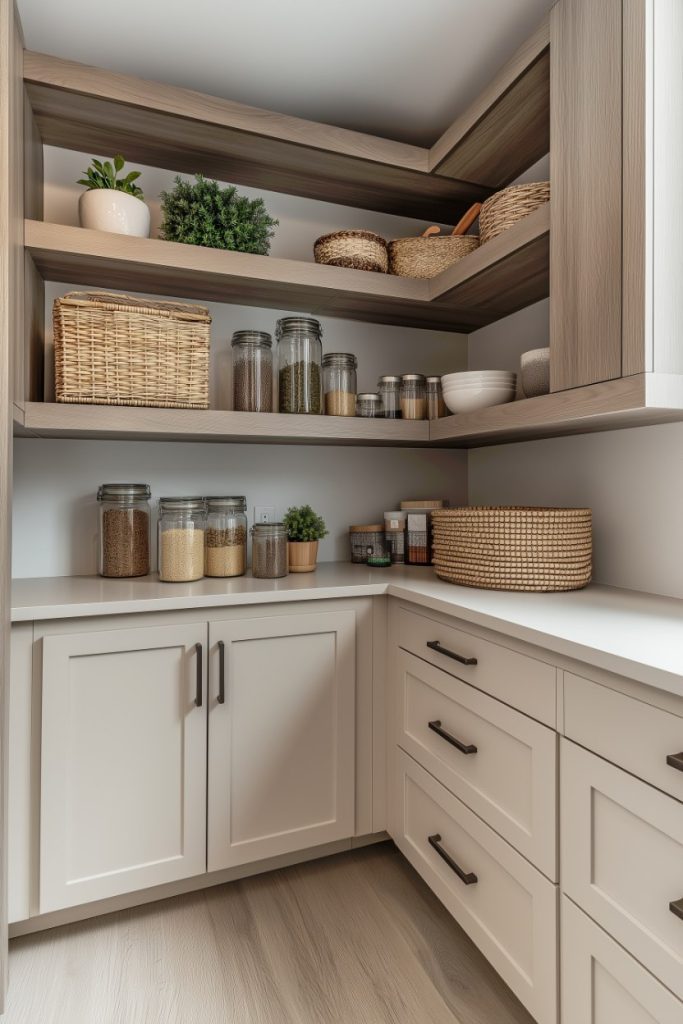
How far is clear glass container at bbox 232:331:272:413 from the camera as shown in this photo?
1.76m

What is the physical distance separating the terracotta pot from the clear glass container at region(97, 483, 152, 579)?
0.45 meters

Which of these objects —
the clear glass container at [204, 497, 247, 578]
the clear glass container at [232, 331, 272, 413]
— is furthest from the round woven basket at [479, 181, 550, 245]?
the clear glass container at [204, 497, 247, 578]

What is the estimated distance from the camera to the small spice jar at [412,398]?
6.43 feet

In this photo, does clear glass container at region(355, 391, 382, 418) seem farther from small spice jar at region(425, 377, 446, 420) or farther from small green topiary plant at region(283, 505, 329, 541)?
small green topiary plant at region(283, 505, 329, 541)

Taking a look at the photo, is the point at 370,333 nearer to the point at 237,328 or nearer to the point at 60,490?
the point at 237,328

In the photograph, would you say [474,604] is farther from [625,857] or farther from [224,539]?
[224,539]

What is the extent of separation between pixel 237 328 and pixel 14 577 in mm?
1044

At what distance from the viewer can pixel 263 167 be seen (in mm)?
1870

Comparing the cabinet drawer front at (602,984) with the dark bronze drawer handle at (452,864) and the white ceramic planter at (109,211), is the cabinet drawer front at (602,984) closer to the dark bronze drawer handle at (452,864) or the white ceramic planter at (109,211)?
the dark bronze drawer handle at (452,864)

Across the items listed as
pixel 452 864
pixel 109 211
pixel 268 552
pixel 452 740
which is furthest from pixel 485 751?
pixel 109 211

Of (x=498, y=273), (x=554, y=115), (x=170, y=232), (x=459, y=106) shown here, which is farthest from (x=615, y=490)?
(x=170, y=232)

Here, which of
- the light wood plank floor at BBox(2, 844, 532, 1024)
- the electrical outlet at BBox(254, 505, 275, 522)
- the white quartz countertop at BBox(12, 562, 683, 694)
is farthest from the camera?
the electrical outlet at BBox(254, 505, 275, 522)

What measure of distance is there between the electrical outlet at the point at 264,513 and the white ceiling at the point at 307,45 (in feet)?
4.16

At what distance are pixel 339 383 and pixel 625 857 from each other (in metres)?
1.44
